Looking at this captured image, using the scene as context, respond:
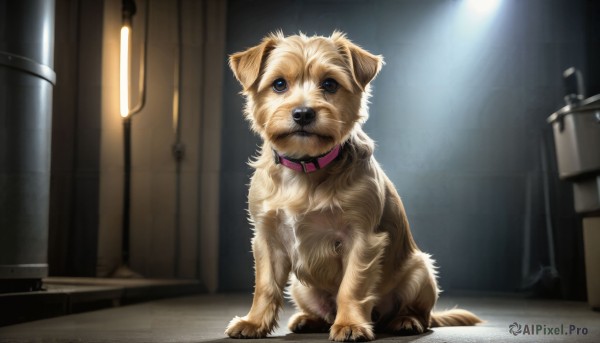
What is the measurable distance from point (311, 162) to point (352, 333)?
1.57 feet

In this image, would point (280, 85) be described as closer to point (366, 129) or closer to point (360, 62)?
point (360, 62)

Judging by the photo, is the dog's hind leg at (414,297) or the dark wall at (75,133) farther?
the dark wall at (75,133)

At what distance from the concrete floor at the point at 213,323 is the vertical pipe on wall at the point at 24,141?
26cm

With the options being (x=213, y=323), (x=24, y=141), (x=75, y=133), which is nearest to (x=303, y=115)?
(x=213, y=323)

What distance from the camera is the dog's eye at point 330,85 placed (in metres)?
1.86

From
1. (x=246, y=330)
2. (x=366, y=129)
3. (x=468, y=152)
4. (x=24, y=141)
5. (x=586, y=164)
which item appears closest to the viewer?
(x=246, y=330)

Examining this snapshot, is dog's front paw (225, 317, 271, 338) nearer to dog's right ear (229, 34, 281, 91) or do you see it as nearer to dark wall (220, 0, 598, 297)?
dog's right ear (229, 34, 281, 91)

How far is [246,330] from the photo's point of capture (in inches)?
73.5

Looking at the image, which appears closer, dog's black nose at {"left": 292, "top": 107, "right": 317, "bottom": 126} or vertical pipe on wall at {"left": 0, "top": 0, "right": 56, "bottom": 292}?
dog's black nose at {"left": 292, "top": 107, "right": 317, "bottom": 126}

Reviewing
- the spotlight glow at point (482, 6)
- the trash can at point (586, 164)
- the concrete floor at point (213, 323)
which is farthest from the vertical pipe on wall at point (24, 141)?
the trash can at point (586, 164)

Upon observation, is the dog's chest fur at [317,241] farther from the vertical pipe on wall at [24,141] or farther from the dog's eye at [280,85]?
the vertical pipe on wall at [24,141]

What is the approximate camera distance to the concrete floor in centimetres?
194

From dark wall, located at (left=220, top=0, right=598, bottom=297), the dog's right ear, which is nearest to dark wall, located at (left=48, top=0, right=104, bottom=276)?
dark wall, located at (left=220, top=0, right=598, bottom=297)

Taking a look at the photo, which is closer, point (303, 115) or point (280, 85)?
point (303, 115)
